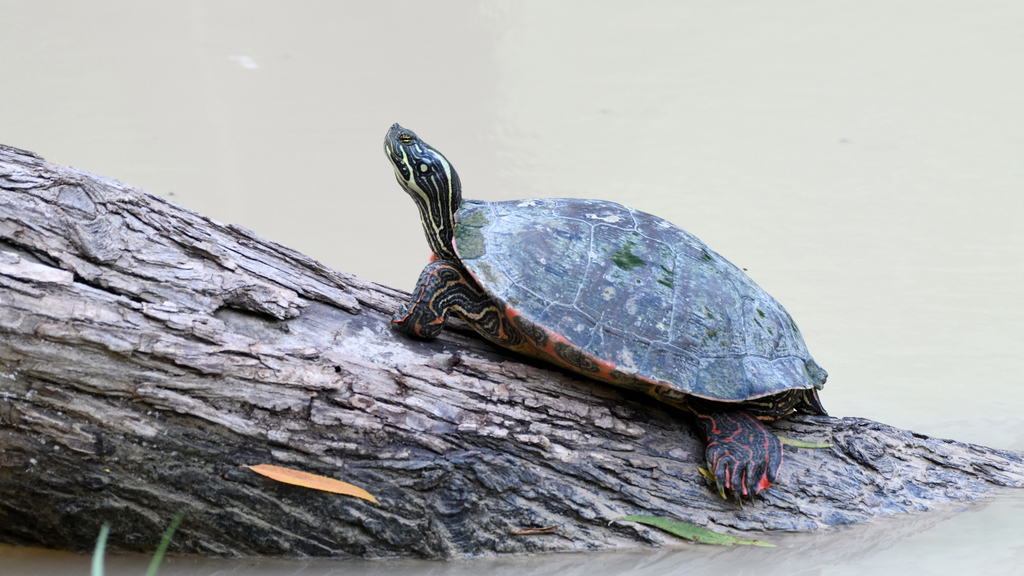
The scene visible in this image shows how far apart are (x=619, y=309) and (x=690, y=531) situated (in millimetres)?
940

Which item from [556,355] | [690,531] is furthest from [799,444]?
[556,355]

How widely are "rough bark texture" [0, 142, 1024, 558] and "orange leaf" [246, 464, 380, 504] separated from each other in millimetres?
31

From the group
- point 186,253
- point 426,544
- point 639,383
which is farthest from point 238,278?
point 639,383

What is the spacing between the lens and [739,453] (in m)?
2.74

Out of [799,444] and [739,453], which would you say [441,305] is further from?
[799,444]

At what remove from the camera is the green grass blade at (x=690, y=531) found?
8.73 ft

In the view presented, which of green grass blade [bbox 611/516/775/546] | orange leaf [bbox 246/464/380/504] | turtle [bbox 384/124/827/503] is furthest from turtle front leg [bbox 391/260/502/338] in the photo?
green grass blade [bbox 611/516/775/546]

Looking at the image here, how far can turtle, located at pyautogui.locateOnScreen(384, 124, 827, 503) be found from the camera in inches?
107

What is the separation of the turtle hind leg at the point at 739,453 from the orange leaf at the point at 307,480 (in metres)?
1.40

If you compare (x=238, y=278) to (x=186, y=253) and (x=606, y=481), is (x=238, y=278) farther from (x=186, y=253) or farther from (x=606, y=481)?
(x=606, y=481)

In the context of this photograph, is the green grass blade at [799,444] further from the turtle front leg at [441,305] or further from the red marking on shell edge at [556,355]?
the turtle front leg at [441,305]

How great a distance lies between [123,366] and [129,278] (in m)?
0.37

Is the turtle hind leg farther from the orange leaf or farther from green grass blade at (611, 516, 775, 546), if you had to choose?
the orange leaf

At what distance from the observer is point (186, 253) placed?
2629 mm
